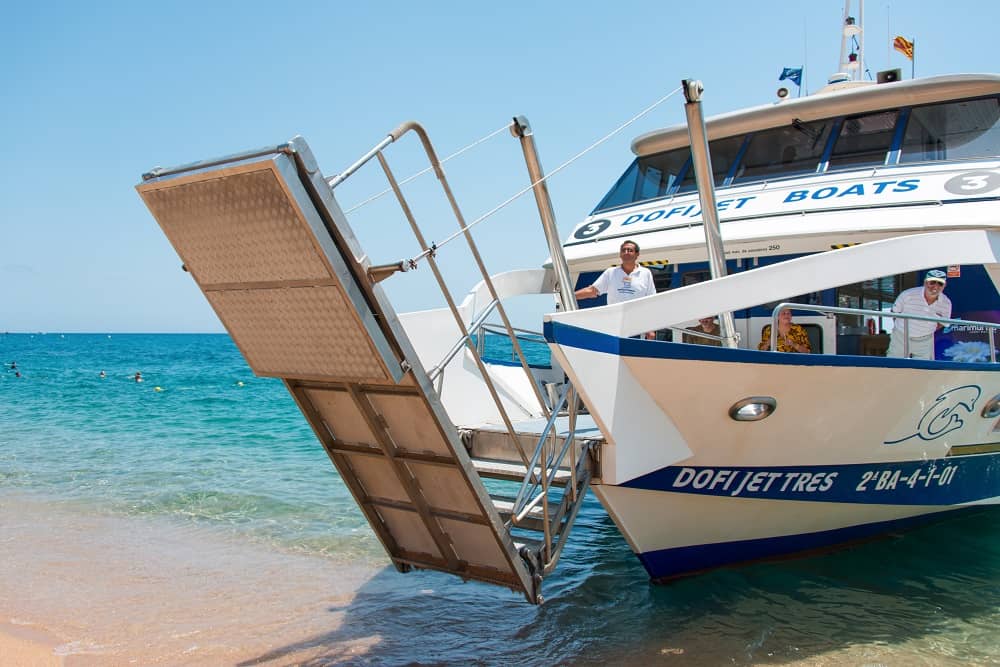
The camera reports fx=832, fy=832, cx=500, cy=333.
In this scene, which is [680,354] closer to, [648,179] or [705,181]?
[705,181]

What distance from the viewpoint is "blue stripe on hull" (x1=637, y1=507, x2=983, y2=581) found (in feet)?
19.9

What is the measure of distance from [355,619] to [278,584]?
4.00 feet

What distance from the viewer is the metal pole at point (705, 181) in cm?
557

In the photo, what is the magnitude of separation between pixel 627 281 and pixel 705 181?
0.98 meters

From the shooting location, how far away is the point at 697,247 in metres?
7.16

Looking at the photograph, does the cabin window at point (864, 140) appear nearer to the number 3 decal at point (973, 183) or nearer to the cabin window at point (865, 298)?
the number 3 decal at point (973, 183)

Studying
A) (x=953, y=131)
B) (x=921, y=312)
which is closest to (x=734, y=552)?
(x=921, y=312)

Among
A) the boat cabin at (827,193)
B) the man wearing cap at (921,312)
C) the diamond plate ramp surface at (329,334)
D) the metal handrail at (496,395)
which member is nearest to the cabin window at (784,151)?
A: the boat cabin at (827,193)

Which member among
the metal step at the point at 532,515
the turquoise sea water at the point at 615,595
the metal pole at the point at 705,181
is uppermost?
the metal pole at the point at 705,181

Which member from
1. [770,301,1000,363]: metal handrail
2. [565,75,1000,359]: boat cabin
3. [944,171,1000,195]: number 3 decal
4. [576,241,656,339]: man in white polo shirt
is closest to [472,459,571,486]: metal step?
[576,241,656,339]: man in white polo shirt

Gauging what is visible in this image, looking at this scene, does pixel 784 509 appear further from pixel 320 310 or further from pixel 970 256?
pixel 320 310

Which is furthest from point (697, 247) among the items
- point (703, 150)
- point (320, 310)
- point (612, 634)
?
point (320, 310)

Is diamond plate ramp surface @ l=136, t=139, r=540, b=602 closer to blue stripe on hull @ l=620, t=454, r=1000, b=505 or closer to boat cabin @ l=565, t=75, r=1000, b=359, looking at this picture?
blue stripe on hull @ l=620, t=454, r=1000, b=505

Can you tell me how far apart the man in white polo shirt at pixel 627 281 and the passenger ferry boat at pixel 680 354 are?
0.38m
